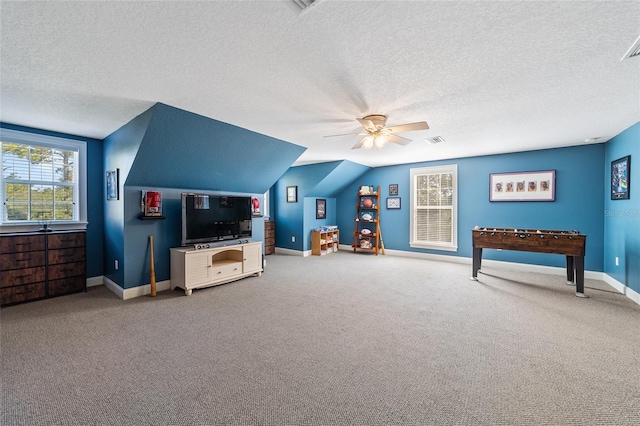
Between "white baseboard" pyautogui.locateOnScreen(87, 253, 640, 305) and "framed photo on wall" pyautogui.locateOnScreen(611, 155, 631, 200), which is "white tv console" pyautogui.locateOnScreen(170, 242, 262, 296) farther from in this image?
"framed photo on wall" pyautogui.locateOnScreen(611, 155, 631, 200)

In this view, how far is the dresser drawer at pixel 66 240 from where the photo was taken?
3555 mm

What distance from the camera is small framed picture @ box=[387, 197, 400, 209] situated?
6.73 meters

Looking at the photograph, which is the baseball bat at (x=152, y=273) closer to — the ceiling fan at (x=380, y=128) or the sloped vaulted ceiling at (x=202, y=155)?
the sloped vaulted ceiling at (x=202, y=155)

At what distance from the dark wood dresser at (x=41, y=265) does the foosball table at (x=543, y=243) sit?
19.8 feet

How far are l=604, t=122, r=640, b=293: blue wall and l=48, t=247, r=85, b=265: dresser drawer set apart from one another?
24.3ft

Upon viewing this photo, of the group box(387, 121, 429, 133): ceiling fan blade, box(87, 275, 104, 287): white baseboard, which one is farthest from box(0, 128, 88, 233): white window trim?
box(387, 121, 429, 133): ceiling fan blade

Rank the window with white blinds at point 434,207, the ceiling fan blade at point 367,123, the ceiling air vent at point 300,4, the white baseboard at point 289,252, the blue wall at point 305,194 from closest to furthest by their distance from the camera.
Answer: the ceiling air vent at point 300,4 → the ceiling fan blade at point 367,123 → the window with white blinds at point 434,207 → the blue wall at point 305,194 → the white baseboard at point 289,252

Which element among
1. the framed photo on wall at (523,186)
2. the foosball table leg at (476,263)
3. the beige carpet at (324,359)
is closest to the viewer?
the beige carpet at (324,359)

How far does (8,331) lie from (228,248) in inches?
93.6

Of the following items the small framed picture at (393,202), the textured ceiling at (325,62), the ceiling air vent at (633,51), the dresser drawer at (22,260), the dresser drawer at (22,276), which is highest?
the textured ceiling at (325,62)

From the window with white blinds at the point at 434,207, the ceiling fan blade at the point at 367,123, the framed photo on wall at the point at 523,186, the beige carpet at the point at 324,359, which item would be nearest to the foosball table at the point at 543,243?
the beige carpet at the point at 324,359

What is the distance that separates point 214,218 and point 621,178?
6.07 m

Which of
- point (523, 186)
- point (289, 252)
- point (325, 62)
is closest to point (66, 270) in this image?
point (289, 252)

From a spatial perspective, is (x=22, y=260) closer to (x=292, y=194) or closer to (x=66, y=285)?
(x=66, y=285)
